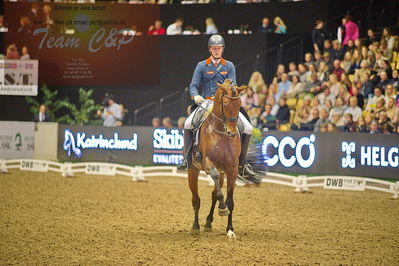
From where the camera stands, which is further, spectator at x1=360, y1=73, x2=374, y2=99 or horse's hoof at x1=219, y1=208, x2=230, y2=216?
Answer: spectator at x1=360, y1=73, x2=374, y2=99

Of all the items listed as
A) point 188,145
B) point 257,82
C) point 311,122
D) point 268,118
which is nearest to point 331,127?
point 311,122

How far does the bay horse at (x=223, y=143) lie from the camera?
9016 millimetres

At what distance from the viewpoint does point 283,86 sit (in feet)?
68.6

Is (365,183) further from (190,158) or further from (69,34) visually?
(69,34)

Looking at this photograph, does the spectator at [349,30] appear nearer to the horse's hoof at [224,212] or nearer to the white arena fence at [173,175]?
the white arena fence at [173,175]

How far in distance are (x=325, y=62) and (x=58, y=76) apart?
10.5 m

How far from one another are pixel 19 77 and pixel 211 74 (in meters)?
15.9

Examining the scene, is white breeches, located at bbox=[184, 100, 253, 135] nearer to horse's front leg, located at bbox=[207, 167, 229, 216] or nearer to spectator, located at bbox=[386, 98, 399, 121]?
horse's front leg, located at bbox=[207, 167, 229, 216]

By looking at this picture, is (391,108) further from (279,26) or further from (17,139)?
(17,139)

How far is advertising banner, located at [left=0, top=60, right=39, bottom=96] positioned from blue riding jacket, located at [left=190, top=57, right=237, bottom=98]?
14.6m

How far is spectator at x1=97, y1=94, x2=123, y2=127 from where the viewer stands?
2252 cm

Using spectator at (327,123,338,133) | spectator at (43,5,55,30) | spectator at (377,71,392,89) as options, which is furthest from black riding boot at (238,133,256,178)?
spectator at (43,5,55,30)

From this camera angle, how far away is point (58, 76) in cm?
2497

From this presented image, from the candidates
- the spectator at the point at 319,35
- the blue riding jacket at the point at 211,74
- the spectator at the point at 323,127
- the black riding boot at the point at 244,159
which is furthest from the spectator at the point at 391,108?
the blue riding jacket at the point at 211,74
